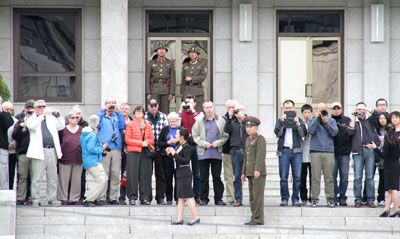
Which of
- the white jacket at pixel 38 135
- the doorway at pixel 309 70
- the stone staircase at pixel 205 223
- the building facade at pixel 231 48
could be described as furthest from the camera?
the doorway at pixel 309 70

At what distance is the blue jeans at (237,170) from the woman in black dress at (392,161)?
104 inches

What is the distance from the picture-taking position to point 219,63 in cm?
2141

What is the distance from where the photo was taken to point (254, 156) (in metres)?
15.1

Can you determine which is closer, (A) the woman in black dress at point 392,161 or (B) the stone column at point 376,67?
(A) the woman in black dress at point 392,161

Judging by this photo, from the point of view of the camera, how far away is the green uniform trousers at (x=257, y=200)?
583 inches

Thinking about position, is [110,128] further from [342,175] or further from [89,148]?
[342,175]

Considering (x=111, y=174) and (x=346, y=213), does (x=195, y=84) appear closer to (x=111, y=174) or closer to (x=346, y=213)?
(x=111, y=174)

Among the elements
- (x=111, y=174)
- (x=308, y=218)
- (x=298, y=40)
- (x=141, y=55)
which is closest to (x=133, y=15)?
(x=141, y=55)

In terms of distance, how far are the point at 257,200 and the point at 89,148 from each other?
3357 mm

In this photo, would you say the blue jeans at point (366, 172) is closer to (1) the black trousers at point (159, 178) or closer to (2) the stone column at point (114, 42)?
(1) the black trousers at point (159, 178)

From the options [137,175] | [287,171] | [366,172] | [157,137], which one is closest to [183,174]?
[137,175]

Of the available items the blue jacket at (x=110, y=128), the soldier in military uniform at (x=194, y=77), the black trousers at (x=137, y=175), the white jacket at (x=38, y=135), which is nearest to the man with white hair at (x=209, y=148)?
the black trousers at (x=137, y=175)

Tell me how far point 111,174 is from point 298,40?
25.8 ft

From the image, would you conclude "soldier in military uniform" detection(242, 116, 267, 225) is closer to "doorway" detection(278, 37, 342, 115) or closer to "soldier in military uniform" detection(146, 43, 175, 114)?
"soldier in military uniform" detection(146, 43, 175, 114)
